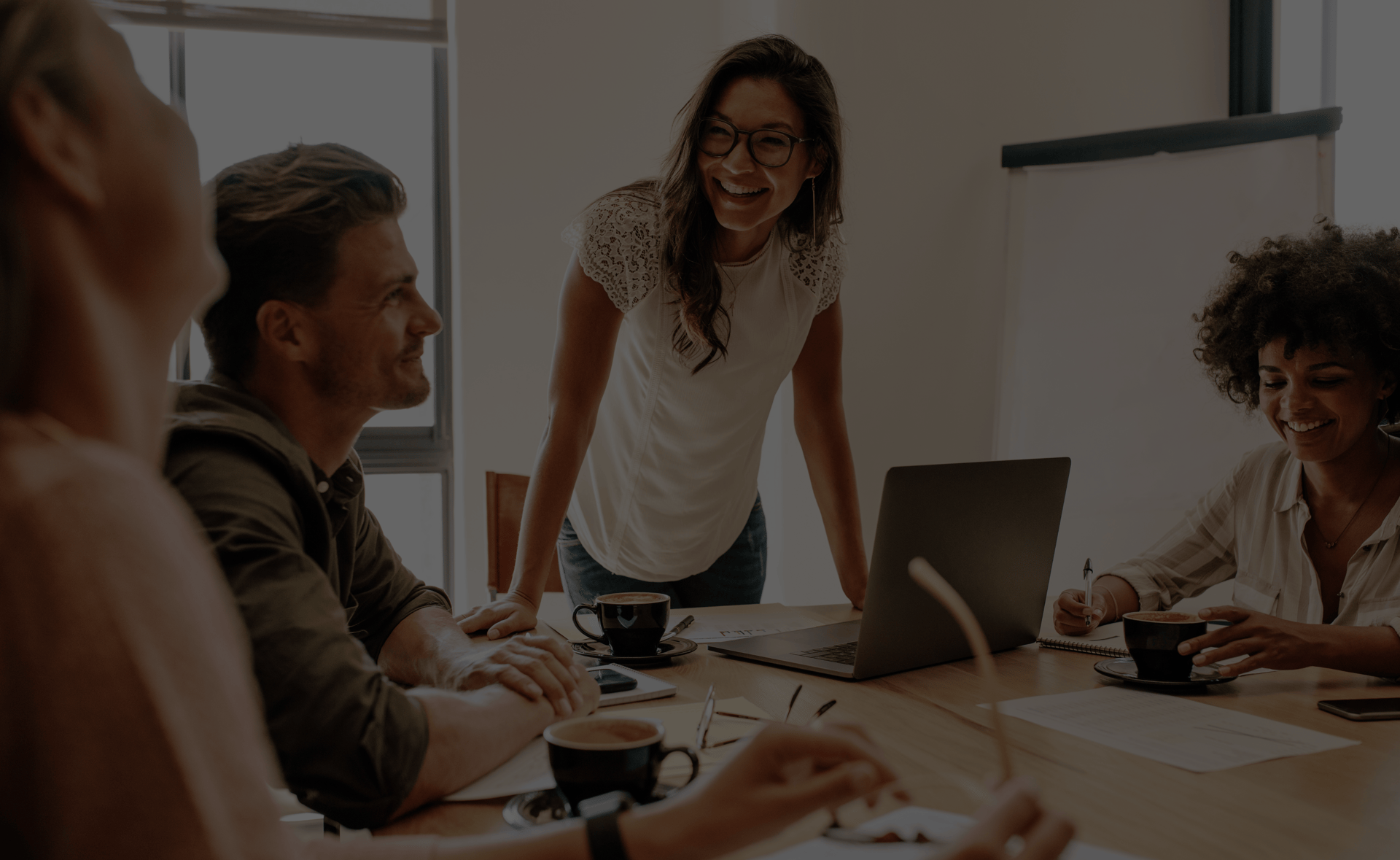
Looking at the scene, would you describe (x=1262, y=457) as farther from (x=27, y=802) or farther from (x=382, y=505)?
(x=382, y=505)

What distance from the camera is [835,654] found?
1349mm

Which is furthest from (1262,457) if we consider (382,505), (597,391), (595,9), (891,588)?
(382,505)

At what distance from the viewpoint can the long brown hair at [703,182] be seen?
177 centimetres

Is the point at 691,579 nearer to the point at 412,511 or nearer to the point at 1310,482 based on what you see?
the point at 1310,482

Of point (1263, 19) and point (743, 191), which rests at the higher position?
point (1263, 19)

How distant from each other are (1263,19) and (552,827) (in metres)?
3.51

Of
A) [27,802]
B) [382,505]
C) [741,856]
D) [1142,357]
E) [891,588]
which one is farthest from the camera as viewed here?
[382,505]

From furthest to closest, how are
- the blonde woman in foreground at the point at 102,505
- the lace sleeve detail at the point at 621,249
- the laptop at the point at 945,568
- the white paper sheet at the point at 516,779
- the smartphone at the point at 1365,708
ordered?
the lace sleeve detail at the point at 621,249 < the laptop at the point at 945,568 < the smartphone at the point at 1365,708 < the white paper sheet at the point at 516,779 < the blonde woman in foreground at the point at 102,505

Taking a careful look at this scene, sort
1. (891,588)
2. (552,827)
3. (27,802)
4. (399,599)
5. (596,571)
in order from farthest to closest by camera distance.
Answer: (596,571) < (399,599) < (891,588) < (552,827) < (27,802)

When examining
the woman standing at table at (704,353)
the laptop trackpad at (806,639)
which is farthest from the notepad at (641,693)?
the woman standing at table at (704,353)

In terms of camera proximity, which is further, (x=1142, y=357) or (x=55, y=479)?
(x=1142, y=357)

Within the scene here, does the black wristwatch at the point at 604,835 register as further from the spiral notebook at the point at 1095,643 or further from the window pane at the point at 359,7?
the window pane at the point at 359,7

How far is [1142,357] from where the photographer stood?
2.87m

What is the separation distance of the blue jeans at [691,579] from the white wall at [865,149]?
42.6 inches
